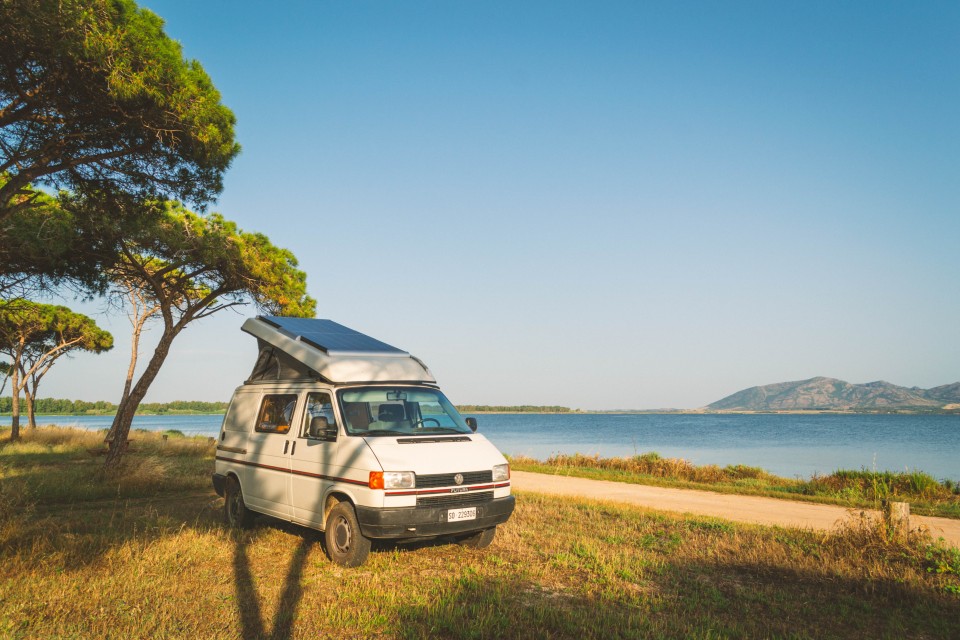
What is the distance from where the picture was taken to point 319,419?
23.0 feet

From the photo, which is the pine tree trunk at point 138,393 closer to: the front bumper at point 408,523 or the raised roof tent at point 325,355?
the raised roof tent at point 325,355

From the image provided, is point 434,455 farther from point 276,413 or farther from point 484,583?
point 276,413

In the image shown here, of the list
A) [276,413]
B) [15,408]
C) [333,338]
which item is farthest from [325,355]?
[15,408]

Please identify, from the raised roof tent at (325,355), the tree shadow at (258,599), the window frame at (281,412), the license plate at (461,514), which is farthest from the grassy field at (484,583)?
the raised roof tent at (325,355)

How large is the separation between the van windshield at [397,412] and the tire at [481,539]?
128 centimetres

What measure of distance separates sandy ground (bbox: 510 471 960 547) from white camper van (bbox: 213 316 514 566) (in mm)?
5450

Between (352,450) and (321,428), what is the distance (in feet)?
1.64

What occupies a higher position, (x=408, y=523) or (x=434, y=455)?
(x=434, y=455)

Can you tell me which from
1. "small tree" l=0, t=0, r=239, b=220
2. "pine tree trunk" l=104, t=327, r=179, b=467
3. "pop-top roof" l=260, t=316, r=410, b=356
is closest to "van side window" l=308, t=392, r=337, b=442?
"pop-top roof" l=260, t=316, r=410, b=356

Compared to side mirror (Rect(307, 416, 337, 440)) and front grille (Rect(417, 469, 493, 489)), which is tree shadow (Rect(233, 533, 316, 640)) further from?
front grille (Rect(417, 469, 493, 489))

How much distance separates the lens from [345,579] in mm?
6305

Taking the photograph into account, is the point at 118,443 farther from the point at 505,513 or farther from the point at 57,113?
the point at 505,513

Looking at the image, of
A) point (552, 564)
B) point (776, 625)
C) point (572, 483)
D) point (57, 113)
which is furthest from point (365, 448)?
point (572, 483)

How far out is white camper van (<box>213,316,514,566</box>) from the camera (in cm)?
651
